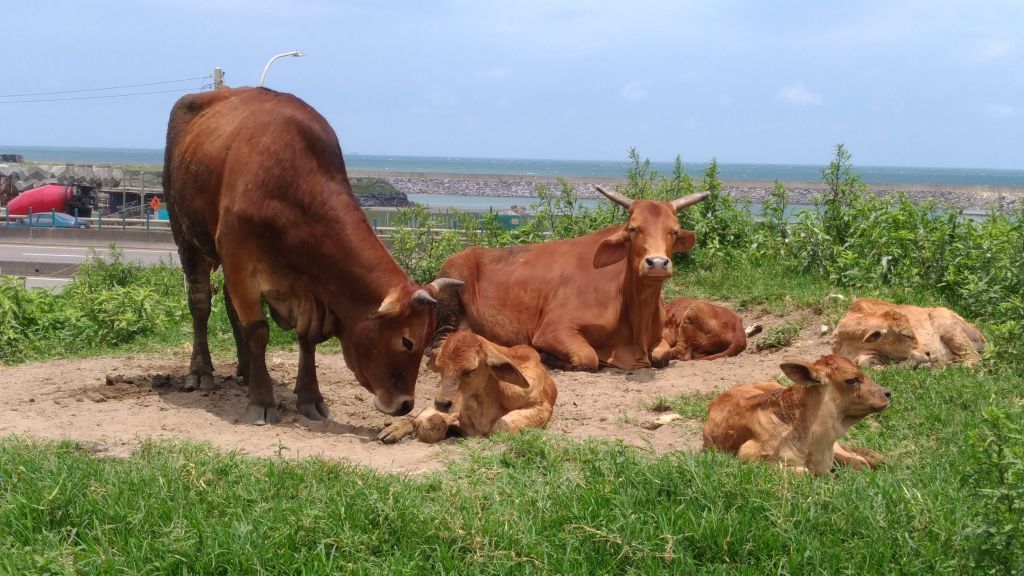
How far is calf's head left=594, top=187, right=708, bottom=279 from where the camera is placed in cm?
933

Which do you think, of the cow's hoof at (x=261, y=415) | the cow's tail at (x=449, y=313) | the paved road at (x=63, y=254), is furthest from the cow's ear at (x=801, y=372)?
the paved road at (x=63, y=254)

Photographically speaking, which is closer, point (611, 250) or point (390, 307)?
point (390, 307)

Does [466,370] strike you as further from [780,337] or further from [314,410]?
[780,337]

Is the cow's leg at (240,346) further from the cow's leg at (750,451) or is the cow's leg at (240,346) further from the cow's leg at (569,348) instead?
the cow's leg at (750,451)

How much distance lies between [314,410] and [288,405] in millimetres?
468

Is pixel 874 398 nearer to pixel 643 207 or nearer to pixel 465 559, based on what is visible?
pixel 465 559

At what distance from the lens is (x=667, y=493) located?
5199 mm

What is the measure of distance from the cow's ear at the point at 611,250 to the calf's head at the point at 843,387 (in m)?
4.53

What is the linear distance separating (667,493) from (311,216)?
339 cm

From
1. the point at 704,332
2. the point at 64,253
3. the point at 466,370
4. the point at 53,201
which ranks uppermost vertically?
the point at 466,370

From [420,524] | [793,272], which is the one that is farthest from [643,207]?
[420,524]

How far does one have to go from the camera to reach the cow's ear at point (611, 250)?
400 inches

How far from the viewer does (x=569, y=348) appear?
9797mm

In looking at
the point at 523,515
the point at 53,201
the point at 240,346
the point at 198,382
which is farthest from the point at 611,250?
the point at 53,201
